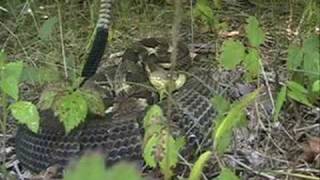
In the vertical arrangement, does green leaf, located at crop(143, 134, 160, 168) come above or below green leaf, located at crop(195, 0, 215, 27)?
above

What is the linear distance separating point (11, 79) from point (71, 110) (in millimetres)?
179

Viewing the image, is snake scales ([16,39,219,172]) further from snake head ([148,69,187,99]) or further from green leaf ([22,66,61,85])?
green leaf ([22,66,61,85])

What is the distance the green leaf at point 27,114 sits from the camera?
178 centimetres

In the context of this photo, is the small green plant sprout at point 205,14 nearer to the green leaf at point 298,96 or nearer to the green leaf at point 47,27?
the green leaf at point 47,27

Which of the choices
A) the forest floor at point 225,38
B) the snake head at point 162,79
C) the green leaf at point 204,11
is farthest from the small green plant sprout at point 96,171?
the green leaf at point 204,11

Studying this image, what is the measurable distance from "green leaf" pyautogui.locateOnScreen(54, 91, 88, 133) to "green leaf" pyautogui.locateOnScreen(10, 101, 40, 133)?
0.21 ft

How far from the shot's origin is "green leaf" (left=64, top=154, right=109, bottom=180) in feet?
1.33

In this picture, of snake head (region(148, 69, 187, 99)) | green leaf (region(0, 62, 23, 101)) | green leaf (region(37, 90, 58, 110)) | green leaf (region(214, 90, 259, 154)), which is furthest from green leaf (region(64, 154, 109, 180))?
snake head (region(148, 69, 187, 99))

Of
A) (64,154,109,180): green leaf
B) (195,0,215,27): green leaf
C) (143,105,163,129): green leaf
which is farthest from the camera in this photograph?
(195,0,215,27): green leaf

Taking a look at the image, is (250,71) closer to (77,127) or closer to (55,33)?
(77,127)

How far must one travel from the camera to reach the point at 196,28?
3.15 metres

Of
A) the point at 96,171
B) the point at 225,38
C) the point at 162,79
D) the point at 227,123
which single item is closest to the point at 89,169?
the point at 96,171

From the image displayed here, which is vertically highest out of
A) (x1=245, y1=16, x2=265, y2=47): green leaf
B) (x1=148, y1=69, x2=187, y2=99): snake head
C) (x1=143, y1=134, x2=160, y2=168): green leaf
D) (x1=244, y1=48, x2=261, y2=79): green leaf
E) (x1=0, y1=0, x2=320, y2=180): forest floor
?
(x1=245, y1=16, x2=265, y2=47): green leaf

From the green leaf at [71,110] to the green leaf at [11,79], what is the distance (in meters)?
0.13
